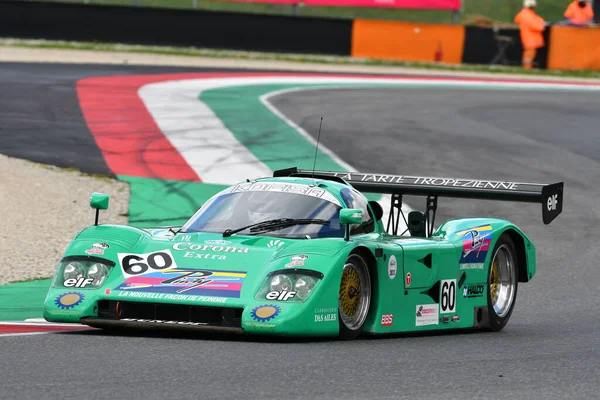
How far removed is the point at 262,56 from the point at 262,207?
78.8 feet

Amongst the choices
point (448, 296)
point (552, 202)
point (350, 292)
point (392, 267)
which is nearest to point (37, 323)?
point (350, 292)

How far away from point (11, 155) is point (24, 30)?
Answer: 1493cm

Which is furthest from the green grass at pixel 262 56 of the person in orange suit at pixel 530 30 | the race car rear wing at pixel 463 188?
the race car rear wing at pixel 463 188

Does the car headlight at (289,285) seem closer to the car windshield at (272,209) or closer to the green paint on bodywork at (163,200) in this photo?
the car windshield at (272,209)

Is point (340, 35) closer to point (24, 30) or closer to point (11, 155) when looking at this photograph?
point (24, 30)

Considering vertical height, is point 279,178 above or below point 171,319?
above

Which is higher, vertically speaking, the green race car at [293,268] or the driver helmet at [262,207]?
the driver helmet at [262,207]

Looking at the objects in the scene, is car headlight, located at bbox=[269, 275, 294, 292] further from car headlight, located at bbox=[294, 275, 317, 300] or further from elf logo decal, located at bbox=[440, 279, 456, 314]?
elf logo decal, located at bbox=[440, 279, 456, 314]

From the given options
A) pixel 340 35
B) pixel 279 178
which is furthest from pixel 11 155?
pixel 340 35

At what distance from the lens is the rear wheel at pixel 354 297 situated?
319 inches

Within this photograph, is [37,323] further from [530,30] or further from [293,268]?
[530,30]

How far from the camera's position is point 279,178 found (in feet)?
31.6

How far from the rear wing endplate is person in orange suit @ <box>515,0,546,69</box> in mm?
23623

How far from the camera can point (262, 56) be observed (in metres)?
32.8
